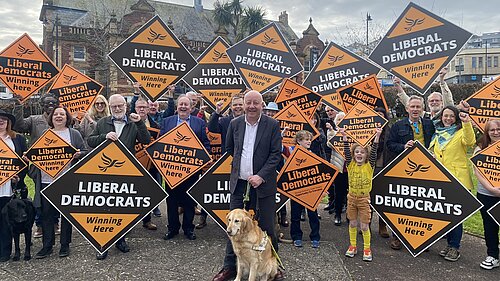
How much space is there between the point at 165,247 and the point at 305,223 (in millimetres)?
2655

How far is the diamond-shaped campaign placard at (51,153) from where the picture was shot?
507 centimetres

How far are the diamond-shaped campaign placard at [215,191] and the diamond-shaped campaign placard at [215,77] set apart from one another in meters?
1.48

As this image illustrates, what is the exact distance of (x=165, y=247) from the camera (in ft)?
18.6

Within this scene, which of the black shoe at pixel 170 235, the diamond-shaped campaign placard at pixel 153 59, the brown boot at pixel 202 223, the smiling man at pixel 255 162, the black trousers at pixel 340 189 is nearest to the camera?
the smiling man at pixel 255 162

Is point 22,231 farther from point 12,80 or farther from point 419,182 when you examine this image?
point 419,182

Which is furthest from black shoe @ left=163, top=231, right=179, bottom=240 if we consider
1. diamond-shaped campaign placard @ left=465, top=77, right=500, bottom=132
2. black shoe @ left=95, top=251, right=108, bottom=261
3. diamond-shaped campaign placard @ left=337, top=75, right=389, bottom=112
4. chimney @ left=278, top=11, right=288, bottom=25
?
chimney @ left=278, top=11, right=288, bottom=25

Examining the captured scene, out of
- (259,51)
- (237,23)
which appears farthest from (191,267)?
(237,23)

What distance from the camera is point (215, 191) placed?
5.71 metres

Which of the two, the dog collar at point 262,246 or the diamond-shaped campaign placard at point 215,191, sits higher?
the diamond-shaped campaign placard at point 215,191

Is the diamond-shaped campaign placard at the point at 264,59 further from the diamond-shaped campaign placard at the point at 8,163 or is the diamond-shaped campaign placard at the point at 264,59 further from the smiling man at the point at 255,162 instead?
the diamond-shaped campaign placard at the point at 8,163

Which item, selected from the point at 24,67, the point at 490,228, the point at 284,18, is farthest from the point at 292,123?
the point at 284,18

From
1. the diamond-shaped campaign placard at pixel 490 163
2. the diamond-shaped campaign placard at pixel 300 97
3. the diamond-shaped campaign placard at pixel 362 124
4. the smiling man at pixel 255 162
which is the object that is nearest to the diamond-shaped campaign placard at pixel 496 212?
the diamond-shaped campaign placard at pixel 490 163

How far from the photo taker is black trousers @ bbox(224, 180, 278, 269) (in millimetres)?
4574

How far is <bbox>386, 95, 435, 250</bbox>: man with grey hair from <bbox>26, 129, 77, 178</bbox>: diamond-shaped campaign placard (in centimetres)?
459
